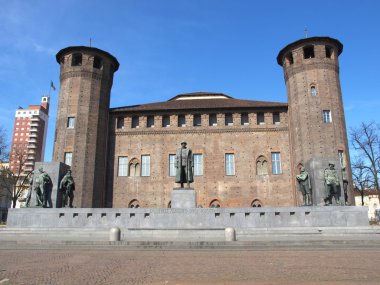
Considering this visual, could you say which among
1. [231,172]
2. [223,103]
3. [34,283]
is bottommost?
[34,283]

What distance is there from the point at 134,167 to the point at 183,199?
1765 cm

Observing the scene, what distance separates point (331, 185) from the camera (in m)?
16.4

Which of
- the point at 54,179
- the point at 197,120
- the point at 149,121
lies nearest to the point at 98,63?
the point at 149,121

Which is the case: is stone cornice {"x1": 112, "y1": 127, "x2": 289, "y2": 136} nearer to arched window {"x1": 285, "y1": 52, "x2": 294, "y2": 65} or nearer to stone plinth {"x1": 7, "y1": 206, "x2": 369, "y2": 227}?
arched window {"x1": 285, "y1": 52, "x2": 294, "y2": 65}

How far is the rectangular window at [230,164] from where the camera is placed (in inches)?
1289

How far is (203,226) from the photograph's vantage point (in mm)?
15953

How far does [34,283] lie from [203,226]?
Result: 1025cm

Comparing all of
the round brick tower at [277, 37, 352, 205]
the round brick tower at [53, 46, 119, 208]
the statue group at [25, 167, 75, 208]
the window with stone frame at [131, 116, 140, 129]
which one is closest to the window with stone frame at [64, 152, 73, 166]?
the round brick tower at [53, 46, 119, 208]

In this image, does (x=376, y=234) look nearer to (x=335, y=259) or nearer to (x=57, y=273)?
(x=335, y=259)

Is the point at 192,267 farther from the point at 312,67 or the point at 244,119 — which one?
the point at 312,67

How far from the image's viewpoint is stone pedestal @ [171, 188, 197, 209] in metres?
16.8

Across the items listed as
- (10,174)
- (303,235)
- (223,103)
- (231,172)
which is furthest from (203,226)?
(10,174)

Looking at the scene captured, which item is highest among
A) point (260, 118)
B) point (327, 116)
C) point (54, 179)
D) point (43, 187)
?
point (260, 118)

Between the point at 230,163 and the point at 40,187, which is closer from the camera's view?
the point at 40,187
